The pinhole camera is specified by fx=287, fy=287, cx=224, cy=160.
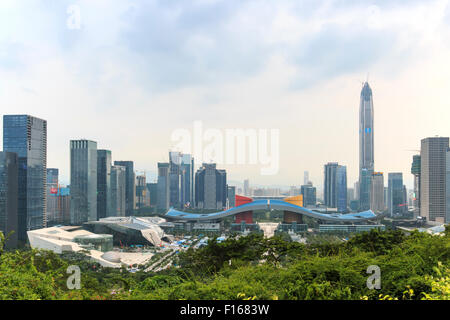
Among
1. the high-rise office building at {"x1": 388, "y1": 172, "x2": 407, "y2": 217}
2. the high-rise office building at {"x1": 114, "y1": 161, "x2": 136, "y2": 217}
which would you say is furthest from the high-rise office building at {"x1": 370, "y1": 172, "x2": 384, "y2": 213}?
the high-rise office building at {"x1": 114, "y1": 161, "x2": 136, "y2": 217}

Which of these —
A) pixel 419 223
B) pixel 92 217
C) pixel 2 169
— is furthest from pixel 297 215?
pixel 2 169

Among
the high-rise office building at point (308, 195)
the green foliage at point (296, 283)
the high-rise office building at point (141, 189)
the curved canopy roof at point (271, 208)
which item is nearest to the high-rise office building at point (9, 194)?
the curved canopy roof at point (271, 208)

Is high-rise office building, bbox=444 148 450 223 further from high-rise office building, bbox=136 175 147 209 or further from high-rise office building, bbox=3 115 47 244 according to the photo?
high-rise office building, bbox=136 175 147 209

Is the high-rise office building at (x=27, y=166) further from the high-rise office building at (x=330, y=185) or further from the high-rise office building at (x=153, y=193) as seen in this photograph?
the high-rise office building at (x=330, y=185)

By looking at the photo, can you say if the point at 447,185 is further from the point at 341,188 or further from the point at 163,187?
the point at 163,187

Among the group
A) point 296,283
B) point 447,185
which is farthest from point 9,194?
point 447,185
